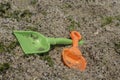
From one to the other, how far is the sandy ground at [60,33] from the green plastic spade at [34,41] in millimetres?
59

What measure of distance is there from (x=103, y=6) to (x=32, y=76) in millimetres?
1800

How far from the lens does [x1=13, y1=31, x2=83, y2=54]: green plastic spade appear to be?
3.54 meters

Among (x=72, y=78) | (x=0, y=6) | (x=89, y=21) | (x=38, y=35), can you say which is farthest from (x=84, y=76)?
(x=0, y=6)

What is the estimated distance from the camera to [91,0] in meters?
4.67

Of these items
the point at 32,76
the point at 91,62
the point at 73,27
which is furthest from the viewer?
the point at 73,27

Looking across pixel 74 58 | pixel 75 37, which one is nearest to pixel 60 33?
pixel 75 37

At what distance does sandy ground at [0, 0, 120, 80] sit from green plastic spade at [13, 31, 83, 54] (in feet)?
0.19

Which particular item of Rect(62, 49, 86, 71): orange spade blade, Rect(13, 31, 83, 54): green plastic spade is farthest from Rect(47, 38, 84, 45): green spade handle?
Rect(62, 49, 86, 71): orange spade blade

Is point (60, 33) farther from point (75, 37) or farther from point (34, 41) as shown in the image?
point (34, 41)

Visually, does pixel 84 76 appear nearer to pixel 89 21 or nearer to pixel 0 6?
pixel 89 21

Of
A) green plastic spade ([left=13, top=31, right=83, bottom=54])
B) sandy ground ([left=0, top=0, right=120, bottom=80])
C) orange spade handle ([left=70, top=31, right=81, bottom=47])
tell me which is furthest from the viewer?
orange spade handle ([left=70, top=31, right=81, bottom=47])

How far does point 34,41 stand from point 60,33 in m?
0.42

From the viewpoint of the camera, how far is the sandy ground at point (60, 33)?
11.1 feet

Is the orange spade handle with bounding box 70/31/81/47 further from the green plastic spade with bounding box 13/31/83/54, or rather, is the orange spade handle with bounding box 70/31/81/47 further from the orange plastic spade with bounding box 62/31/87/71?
the green plastic spade with bounding box 13/31/83/54
